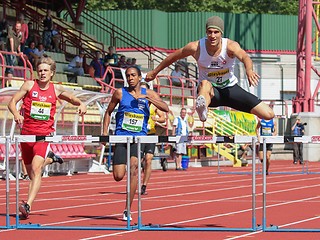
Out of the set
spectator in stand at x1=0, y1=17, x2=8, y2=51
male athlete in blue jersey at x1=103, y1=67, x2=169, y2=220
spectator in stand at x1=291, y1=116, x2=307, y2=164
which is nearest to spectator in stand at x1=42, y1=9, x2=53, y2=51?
spectator in stand at x1=0, y1=17, x2=8, y2=51

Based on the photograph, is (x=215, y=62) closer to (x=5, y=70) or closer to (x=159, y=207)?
(x=159, y=207)

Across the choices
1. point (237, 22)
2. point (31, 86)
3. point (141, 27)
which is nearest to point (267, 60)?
point (237, 22)

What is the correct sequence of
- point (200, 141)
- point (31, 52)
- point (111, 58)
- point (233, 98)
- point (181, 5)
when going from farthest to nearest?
point (181, 5) < point (111, 58) < point (31, 52) < point (233, 98) < point (200, 141)

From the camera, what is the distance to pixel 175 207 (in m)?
16.0

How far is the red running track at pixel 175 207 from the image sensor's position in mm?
11898

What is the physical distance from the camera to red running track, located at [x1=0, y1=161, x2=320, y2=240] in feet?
39.0

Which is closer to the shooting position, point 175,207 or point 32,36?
point 175,207

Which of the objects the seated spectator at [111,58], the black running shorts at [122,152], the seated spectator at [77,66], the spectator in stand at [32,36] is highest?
the spectator in stand at [32,36]

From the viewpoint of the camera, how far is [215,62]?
12.7 meters

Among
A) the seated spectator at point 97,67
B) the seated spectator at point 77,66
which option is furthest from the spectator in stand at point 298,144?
the seated spectator at point 77,66

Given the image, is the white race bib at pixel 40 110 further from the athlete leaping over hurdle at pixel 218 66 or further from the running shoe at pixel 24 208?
the athlete leaping over hurdle at pixel 218 66

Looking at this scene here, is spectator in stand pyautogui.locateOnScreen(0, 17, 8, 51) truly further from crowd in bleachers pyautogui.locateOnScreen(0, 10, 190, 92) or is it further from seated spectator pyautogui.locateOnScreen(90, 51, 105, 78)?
seated spectator pyautogui.locateOnScreen(90, 51, 105, 78)

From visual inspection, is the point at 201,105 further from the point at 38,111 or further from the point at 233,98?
the point at 38,111

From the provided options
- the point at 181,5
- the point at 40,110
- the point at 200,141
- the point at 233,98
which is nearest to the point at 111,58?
the point at 40,110
